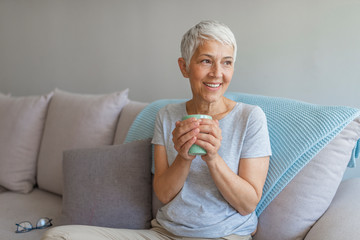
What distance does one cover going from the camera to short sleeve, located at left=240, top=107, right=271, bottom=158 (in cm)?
130

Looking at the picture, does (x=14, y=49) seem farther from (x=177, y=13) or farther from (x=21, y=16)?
(x=177, y=13)

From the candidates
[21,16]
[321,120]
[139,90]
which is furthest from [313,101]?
[21,16]

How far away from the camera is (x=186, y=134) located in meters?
1.16

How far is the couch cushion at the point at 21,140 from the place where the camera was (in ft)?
7.28

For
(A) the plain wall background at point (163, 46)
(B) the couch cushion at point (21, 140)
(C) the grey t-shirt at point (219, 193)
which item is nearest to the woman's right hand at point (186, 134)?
(C) the grey t-shirt at point (219, 193)

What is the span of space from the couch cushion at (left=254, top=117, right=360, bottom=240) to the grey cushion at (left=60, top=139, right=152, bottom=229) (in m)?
0.54

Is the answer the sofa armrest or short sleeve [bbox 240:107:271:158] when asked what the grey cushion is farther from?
the sofa armrest

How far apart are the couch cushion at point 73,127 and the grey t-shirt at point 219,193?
82 cm

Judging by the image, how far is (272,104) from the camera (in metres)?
1.52

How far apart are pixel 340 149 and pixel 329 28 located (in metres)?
0.67

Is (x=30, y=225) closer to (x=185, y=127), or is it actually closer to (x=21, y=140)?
(x=21, y=140)

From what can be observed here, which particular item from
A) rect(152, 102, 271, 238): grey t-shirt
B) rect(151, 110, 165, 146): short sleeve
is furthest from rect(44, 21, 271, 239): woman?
rect(151, 110, 165, 146): short sleeve

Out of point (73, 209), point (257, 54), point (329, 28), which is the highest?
point (329, 28)

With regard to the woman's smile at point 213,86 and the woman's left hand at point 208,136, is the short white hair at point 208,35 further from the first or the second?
the woman's left hand at point 208,136
